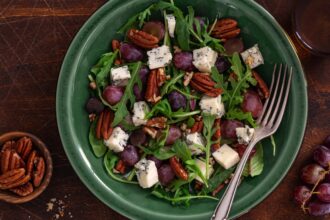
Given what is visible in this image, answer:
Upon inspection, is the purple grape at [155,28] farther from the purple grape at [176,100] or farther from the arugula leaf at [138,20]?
the purple grape at [176,100]

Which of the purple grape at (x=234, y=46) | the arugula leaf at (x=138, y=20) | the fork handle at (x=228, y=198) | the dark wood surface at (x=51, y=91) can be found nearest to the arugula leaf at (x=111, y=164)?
the dark wood surface at (x=51, y=91)

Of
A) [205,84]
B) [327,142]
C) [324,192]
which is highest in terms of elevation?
[205,84]

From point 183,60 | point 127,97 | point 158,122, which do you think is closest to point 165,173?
point 158,122

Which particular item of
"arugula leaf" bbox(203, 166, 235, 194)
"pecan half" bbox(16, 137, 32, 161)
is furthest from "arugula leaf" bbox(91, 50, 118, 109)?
"arugula leaf" bbox(203, 166, 235, 194)

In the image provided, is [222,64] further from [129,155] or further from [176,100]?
[129,155]

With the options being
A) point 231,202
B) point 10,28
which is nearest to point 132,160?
point 231,202
